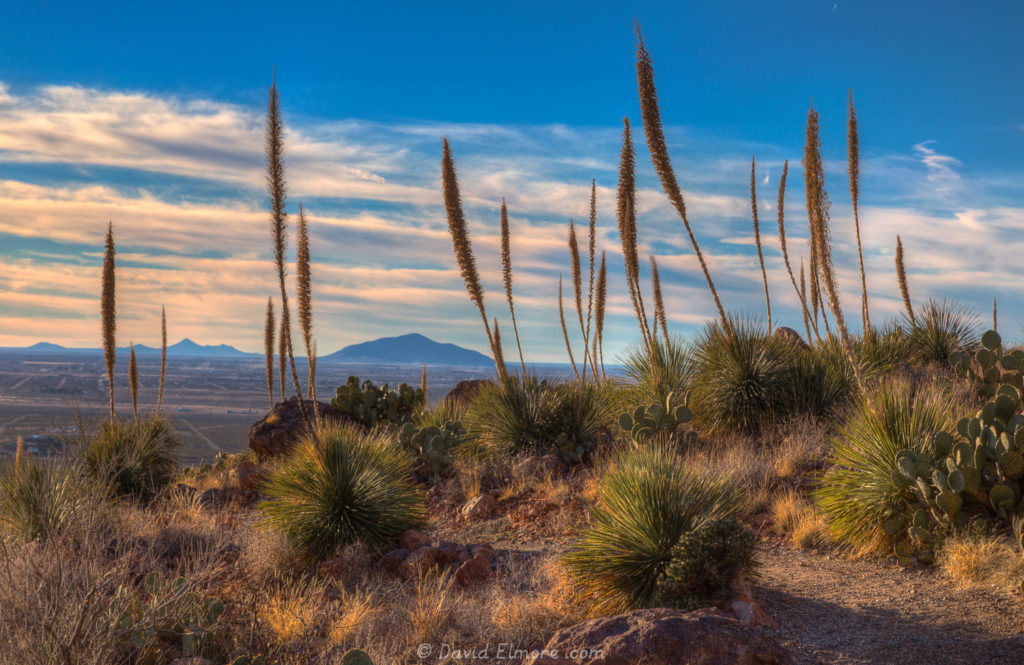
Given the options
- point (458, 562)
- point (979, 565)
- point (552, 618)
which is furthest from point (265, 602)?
point (979, 565)

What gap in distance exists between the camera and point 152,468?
537 inches

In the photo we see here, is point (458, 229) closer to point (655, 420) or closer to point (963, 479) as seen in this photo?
point (655, 420)

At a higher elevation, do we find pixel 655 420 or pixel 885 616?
pixel 655 420

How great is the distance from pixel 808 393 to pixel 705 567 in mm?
A: 6941

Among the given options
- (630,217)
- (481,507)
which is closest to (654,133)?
(630,217)

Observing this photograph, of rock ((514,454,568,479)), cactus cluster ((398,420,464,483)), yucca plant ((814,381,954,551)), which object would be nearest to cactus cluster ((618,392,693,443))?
rock ((514,454,568,479))

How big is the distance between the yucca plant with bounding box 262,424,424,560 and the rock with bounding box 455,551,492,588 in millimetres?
1613

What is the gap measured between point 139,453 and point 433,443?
16.5 feet

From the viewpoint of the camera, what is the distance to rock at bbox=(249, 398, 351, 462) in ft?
47.8

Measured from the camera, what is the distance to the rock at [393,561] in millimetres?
8078

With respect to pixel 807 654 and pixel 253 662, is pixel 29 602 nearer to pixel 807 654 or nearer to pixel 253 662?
pixel 253 662

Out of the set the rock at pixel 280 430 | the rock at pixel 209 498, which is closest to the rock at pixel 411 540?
the rock at pixel 209 498

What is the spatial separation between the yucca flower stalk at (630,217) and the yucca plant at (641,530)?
6.29m

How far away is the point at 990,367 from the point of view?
1025cm
